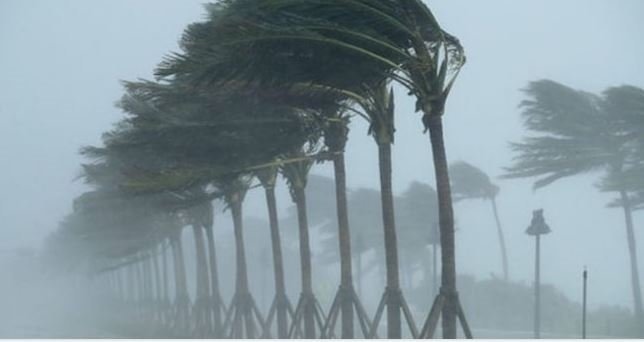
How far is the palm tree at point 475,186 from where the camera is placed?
71.8ft

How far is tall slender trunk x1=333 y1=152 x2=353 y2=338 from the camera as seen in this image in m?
15.3

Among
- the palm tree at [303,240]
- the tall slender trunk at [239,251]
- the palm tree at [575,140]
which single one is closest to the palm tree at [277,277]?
the palm tree at [303,240]

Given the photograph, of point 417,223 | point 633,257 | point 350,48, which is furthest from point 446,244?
point 417,223

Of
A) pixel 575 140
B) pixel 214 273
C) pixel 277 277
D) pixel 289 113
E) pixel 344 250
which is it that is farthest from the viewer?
pixel 214 273

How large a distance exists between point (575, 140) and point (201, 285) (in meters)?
11.5

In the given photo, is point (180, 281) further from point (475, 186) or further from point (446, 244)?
point (446, 244)

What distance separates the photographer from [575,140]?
21.3 m

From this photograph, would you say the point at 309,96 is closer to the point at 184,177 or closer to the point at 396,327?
the point at 184,177

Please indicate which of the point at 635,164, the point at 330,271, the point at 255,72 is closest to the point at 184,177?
the point at 255,72

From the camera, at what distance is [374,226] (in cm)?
2386

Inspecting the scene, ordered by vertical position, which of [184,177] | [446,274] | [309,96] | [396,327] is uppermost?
[309,96]

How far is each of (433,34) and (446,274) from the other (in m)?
3.36

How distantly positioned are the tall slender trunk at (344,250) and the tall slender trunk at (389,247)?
1.45 m

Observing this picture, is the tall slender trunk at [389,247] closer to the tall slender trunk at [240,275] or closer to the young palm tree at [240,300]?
the young palm tree at [240,300]
